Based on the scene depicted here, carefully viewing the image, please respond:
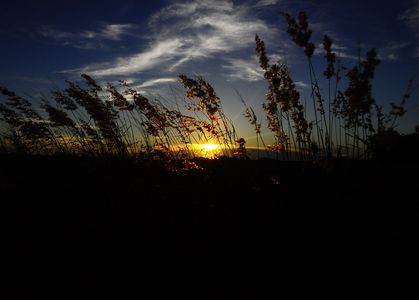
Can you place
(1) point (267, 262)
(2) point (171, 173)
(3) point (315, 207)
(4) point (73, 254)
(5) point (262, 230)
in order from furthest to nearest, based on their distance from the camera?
(2) point (171, 173) < (3) point (315, 207) < (5) point (262, 230) < (4) point (73, 254) < (1) point (267, 262)

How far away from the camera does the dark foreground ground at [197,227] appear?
1992 millimetres

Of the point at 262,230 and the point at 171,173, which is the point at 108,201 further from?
the point at 262,230

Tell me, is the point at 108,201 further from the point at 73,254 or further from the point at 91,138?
the point at 91,138

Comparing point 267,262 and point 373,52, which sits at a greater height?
point 373,52

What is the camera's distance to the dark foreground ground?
1.99 metres

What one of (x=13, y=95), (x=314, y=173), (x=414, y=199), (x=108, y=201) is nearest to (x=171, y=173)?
(x=108, y=201)

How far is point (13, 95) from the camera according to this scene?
6.48 meters

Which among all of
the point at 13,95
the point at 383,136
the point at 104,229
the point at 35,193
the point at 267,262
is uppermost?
the point at 13,95

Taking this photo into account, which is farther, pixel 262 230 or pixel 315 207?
pixel 315 207

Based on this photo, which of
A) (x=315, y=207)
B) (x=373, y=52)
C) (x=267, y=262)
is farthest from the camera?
(x=373, y=52)

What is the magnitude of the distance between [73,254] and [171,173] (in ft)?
6.72

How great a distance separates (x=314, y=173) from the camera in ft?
14.3

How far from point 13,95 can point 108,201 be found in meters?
4.61

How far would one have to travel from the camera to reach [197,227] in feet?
8.44
